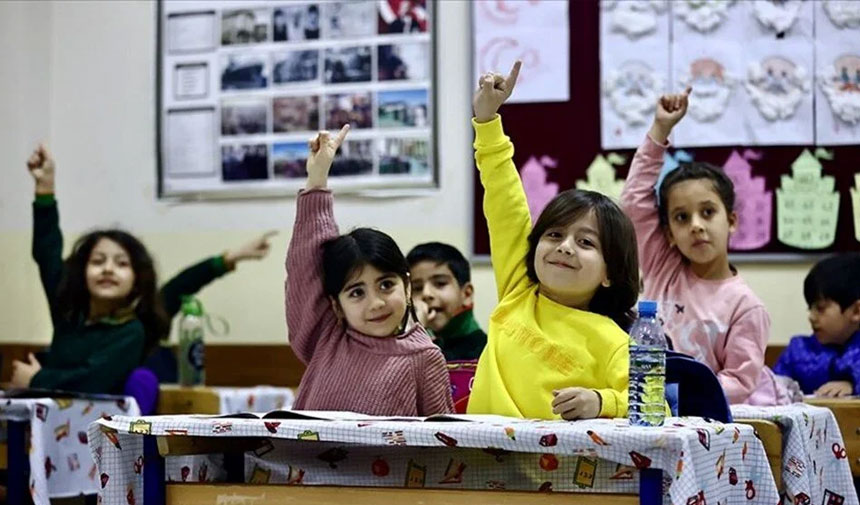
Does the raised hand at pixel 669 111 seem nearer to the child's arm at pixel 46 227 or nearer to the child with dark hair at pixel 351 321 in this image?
the child with dark hair at pixel 351 321

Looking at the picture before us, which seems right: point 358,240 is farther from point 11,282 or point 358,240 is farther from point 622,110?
point 11,282

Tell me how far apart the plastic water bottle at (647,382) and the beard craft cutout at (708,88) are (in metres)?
2.10

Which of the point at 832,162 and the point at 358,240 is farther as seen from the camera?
the point at 832,162

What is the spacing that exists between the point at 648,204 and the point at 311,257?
0.96 metres

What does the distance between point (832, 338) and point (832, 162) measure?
0.68 meters

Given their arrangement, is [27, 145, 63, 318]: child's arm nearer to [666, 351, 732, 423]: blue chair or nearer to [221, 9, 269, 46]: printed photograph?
[221, 9, 269, 46]: printed photograph

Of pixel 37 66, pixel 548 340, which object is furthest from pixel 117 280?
pixel 548 340

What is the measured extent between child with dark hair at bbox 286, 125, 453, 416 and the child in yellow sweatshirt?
0.39ft

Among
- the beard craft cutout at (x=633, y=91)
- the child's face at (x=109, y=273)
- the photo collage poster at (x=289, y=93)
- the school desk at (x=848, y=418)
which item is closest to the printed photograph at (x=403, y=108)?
the photo collage poster at (x=289, y=93)

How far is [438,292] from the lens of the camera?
3.10 meters

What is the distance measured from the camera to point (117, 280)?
360 cm

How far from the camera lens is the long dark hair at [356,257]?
228 cm

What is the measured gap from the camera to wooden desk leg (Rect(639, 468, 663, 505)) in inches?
64.4

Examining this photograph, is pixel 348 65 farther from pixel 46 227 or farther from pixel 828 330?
pixel 828 330
